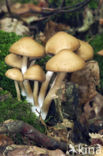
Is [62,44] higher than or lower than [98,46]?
higher

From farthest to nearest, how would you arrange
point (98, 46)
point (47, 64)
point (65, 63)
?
point (98, 46)
point (47, 64)
point (65, 63)

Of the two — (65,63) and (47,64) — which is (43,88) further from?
(65,63)

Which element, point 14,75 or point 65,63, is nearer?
point 65,63

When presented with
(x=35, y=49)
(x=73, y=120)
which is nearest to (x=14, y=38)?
(x=35, y=49)

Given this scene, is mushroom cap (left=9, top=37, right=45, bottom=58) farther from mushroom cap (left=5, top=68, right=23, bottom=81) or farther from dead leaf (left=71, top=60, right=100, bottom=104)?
dead leaf (left=71, top=60, right=100, bottom=104)

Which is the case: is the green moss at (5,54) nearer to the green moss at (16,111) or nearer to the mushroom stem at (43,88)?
the green moss at (16,111)

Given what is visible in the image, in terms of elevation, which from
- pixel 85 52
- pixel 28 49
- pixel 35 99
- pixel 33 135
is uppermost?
pixel 28 49

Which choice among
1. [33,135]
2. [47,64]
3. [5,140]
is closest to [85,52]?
[47,64]

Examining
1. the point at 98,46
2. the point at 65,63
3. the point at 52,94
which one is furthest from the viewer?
the point at 98,46
